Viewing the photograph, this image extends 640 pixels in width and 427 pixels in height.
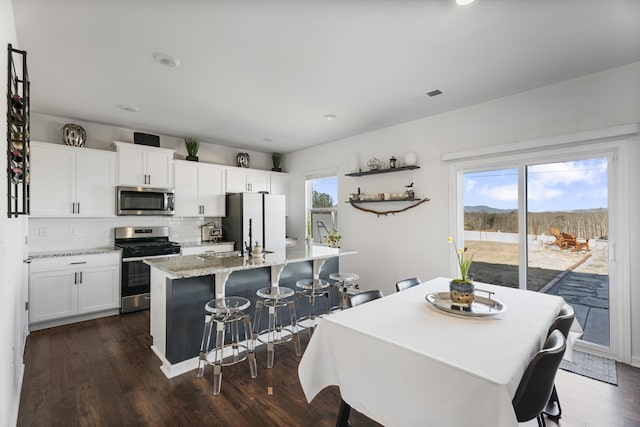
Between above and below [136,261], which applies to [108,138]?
above

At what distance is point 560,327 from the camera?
1660mm

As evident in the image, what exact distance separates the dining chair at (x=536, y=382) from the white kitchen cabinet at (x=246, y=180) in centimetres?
490

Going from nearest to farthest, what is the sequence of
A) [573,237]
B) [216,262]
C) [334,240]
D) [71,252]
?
[216,262] → [573,237] → [71,252] → [334,240]

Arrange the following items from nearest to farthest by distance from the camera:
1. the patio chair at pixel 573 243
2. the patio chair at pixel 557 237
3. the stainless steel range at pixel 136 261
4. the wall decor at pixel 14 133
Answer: the wall decor at pixel 14 133 → the patio chair at pixel 573 243 → the patio chair at pixel 557 237 → the stainless steel range at pixel 136 261

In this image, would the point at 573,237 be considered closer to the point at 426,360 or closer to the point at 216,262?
the point at 426,360

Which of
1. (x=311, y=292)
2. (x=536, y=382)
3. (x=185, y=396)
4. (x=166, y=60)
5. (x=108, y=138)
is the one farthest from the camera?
(x=108, y=138)

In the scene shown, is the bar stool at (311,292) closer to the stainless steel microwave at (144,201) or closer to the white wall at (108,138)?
the stainless steel microwave at (144,201)

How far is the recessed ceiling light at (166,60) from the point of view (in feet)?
7.98

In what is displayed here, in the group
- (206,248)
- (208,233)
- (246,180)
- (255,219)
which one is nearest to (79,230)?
(206,248)

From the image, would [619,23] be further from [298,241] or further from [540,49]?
[298,241]

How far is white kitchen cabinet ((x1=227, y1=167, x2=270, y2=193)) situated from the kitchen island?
2.49 metres

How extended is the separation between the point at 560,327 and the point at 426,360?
0.96m

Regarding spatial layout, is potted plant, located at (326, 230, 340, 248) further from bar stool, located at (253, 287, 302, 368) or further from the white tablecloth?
the white tablecloth

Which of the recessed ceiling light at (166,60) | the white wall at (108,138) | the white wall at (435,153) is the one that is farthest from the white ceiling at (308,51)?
the white wall at (108,138)
